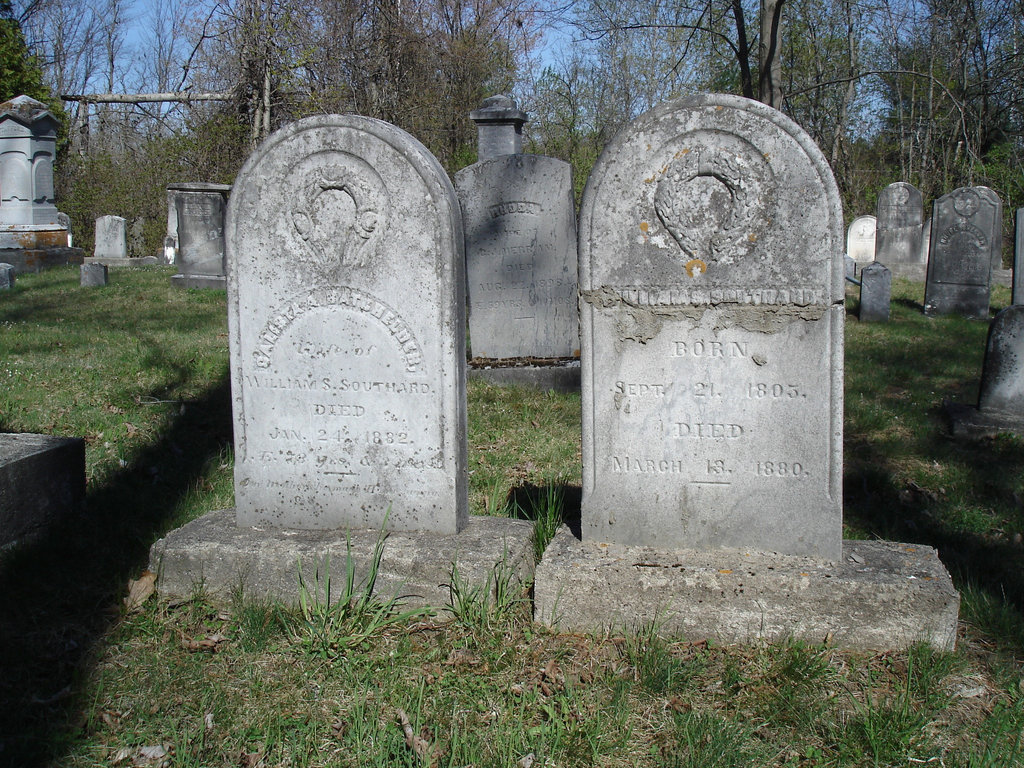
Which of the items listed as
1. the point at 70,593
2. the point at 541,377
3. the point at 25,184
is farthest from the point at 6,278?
the point at 70,593

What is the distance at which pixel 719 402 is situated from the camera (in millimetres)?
3359

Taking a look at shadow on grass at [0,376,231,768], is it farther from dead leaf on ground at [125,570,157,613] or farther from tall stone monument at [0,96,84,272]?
tall stone monument at [0,96,84,272]

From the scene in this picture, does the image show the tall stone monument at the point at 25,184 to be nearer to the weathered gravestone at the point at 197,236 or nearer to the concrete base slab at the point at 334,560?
the weathered gravestone at the point at 197,236

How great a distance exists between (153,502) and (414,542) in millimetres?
1892

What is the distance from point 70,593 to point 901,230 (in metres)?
17.2

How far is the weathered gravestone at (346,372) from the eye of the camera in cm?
346

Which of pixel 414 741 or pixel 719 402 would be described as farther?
pixel 719 402

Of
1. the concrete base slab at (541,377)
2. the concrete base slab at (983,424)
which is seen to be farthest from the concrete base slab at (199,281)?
the concrete base slab at (983,424)

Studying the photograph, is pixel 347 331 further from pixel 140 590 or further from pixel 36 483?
pixel 36 483

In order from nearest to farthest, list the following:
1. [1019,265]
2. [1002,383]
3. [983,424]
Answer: [983,424] < [1002,383] < [1019,265]

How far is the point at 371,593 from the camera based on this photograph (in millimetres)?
3480

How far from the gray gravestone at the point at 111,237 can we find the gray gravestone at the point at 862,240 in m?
16.0

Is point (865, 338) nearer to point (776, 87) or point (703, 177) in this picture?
point (776, 87)

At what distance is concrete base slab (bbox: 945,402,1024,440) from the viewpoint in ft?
19.7
